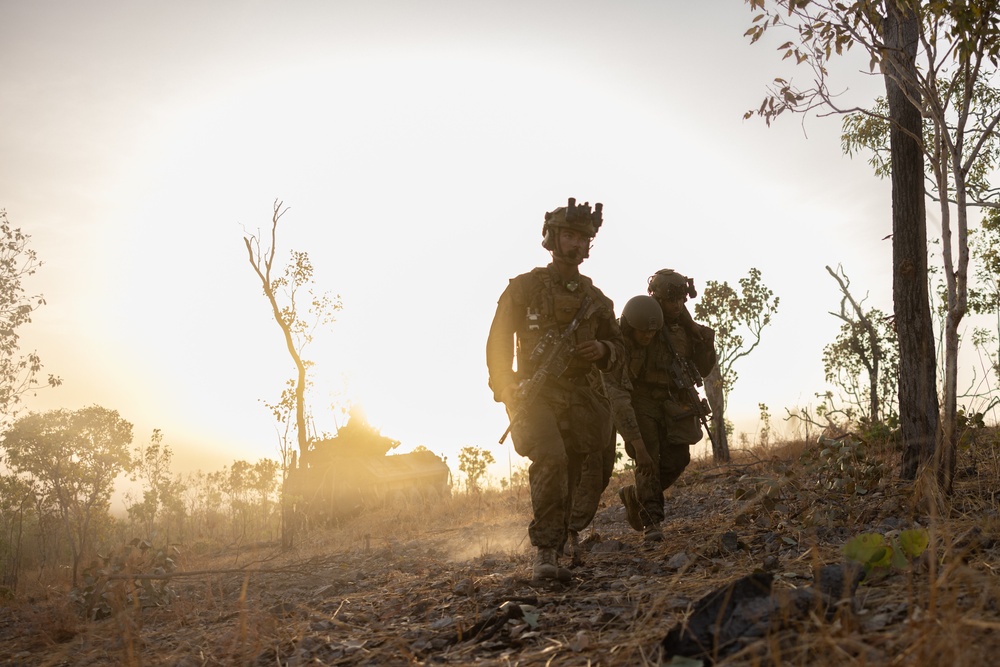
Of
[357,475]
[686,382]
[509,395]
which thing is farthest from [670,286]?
[357,475]

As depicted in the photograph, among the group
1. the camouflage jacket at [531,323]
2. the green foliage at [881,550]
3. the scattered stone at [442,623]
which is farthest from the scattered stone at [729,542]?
the scattered stone at [442,623]

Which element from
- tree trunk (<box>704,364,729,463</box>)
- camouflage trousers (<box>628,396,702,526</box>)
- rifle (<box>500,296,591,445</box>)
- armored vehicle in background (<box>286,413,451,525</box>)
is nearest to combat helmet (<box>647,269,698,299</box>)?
camouflage trousers (<box>628,396,702,526</box>)

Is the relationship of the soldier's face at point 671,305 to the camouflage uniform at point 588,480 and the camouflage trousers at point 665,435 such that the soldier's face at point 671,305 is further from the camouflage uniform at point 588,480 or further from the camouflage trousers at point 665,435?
the camouflage uniform at point 588,480

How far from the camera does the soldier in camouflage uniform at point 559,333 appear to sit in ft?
16.9

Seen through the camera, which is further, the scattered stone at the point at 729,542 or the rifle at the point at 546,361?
the rifle at the point at 546,361

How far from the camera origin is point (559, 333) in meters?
5.30

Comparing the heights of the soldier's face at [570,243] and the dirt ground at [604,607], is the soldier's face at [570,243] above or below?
above

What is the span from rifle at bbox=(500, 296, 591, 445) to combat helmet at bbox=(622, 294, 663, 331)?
1.13m

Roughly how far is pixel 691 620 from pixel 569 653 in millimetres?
554

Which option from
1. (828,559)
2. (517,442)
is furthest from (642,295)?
(828,559)

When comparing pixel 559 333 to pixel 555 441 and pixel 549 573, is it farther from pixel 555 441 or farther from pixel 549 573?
pixel 549 573

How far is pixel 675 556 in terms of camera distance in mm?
4609

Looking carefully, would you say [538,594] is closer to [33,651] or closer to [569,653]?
[569,653]

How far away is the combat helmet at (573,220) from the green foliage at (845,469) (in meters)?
2.55
